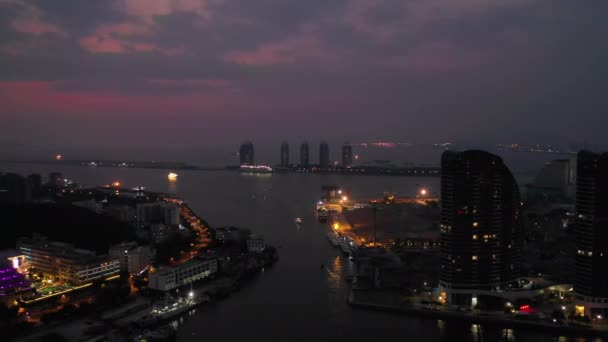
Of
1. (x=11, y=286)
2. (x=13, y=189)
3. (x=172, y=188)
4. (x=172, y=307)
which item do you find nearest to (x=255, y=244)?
(x=172, y=307)

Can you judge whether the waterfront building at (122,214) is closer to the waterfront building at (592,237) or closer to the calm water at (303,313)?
the calm water at (303,313)

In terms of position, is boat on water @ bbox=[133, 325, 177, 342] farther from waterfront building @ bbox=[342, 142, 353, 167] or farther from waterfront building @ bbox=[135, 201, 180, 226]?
waterfront building @ bbox=[342, 142, 353, 167]

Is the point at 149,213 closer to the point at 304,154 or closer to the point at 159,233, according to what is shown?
the point at 159,233

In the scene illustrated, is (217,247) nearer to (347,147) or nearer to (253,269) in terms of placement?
(253,269)

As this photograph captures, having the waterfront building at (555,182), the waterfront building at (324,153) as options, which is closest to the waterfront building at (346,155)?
the waterfront building at (324,153)

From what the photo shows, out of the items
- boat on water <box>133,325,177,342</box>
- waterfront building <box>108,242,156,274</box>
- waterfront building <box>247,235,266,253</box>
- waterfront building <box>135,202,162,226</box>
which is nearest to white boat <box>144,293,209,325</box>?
boat on water <box>133,325,177,342</box>

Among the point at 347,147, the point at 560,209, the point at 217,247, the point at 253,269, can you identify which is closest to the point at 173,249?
the point at 217,247
